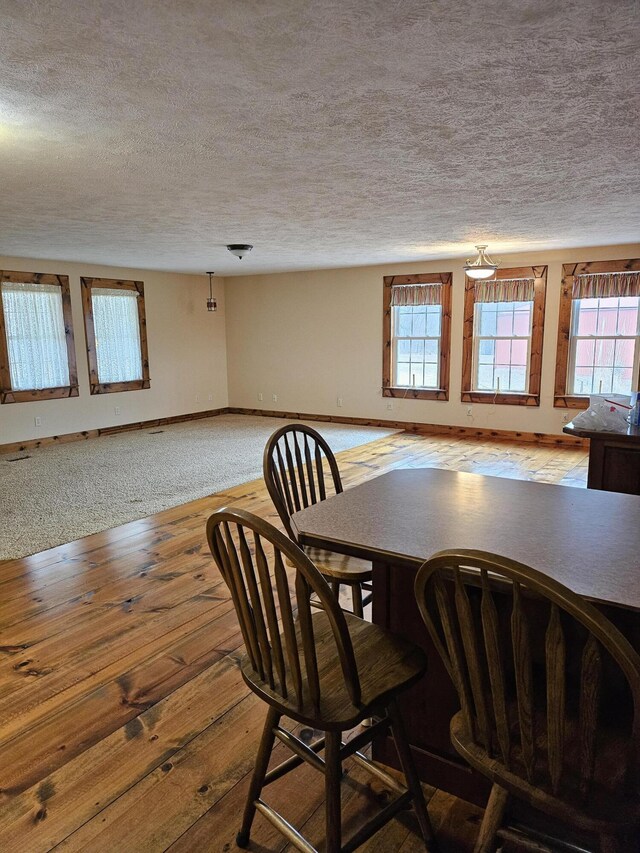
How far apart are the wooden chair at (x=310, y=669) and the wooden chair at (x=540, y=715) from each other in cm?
20

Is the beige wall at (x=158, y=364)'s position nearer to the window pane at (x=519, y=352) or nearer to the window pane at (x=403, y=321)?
the window pane at (x=403, y=321)

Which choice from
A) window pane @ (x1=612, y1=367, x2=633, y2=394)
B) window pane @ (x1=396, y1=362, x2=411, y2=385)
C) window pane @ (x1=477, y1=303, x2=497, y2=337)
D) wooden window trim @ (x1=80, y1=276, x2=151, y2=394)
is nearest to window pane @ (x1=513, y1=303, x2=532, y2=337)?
window pane @ (x1=477, y1=303, x2=497, y2=337)

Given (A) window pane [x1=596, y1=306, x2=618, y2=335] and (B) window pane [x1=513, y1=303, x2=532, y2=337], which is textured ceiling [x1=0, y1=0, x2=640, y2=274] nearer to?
(A) window pane [x1=596, y1=306, x2=618, y2=335]

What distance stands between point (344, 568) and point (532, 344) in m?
6.08

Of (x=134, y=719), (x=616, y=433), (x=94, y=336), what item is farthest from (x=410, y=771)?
(x=94, y=336)

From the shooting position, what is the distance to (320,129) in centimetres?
271

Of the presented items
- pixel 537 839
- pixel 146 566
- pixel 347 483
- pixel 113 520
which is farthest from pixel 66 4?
pixel 347 483

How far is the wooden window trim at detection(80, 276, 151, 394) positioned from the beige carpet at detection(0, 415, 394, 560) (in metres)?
0.71

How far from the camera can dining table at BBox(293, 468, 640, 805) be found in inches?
56.7

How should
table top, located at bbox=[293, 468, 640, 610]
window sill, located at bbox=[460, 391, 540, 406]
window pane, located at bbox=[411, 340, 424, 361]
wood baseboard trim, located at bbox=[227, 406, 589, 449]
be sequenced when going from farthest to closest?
window pane, located at bbox=[411, 340, 424, 361]
window sill, located at bbox=[460, 391, 540, 406]
wood baseboard trim, located at bbox=[227, 406, 589, 449]
table top, located at bbox=[293, 468, 640, 610]

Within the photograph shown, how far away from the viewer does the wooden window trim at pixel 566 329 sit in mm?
6754

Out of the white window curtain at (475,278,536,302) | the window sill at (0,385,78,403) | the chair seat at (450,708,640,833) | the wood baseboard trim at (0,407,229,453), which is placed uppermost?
Result: the white window curtain at (475,278,536,302)

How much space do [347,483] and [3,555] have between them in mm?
2894

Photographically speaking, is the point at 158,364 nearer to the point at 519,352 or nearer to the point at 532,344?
the point at 519,352
